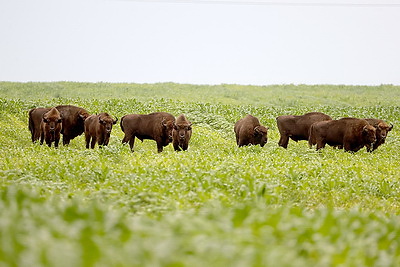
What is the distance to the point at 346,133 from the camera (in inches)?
959

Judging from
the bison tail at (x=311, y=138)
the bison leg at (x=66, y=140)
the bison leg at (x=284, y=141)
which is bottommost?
the bison leg at (x=66, y=140)

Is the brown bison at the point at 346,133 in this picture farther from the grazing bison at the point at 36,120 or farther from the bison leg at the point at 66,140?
the grazing bison at the point at 36,120

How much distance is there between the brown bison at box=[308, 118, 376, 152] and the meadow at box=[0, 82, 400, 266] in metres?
1.60

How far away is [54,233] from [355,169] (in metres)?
13.3

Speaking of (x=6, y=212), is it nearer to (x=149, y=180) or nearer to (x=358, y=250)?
(x=358, y=250)

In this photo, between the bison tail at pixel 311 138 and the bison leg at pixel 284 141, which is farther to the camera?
the bison leg at pixel 284 141

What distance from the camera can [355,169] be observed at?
55.9ft

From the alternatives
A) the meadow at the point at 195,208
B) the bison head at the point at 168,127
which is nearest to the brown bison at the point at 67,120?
the meadow at the point at 195,208

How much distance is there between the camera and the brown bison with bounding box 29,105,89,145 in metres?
25.0

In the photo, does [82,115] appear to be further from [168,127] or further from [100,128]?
[168,127]

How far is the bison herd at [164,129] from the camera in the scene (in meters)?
23.3

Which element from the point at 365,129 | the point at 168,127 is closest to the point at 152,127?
the point at 168,127

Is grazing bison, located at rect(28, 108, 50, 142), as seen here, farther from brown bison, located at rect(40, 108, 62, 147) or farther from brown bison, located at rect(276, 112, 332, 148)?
brown bison, located at rect(276, 112, 332, 148)

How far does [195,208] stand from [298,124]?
1777 cm
